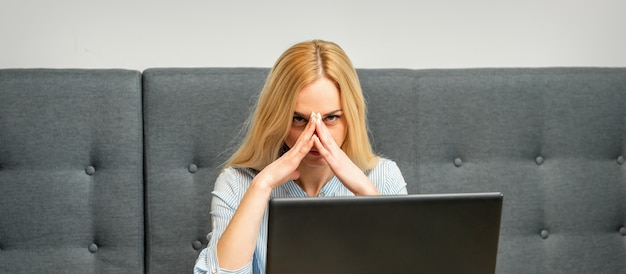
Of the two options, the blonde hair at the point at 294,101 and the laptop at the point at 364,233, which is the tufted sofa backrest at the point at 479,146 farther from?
the laptop at the point at 364,233

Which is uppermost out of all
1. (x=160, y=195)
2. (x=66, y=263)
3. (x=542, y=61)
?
(x=542, y=61)

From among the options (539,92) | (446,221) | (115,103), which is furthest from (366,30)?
(446,221)

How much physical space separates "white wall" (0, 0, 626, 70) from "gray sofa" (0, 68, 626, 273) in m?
0.21

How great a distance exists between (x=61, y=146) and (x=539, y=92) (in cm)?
123

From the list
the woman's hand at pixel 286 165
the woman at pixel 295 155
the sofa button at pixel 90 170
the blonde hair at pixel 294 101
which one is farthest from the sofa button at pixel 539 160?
the sofa button at pixel 90 170

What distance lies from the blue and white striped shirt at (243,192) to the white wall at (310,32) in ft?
1.85

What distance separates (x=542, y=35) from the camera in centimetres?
252

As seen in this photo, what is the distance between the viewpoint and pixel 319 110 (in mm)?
1740

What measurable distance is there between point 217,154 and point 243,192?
313mm

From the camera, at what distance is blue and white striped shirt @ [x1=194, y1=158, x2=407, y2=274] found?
1.62 meters

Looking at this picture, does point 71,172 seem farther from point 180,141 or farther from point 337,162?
point 337,162

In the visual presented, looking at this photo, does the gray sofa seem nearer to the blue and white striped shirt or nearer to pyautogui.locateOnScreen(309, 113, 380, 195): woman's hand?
the blue and white striped shirt

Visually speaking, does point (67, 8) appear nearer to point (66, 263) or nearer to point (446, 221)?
point (66, 263)

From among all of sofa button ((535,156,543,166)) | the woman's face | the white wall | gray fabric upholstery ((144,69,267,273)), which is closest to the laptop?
the woman's face
